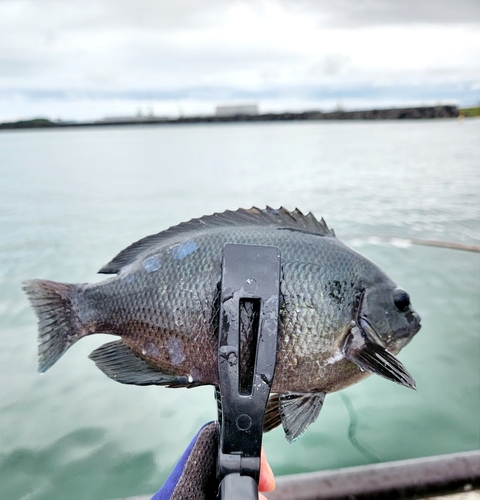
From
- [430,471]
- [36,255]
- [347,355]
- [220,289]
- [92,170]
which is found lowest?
[92,170]

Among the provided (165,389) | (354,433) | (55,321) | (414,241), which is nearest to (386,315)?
(55,321)

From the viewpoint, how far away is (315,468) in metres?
2.76

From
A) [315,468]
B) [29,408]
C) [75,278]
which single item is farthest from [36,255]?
[315,468]

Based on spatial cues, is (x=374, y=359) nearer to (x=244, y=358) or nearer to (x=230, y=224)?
(x=244, y=358)

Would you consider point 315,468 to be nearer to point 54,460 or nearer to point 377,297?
point 54,460

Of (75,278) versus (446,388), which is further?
(75,278)

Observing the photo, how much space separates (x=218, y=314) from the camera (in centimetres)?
78

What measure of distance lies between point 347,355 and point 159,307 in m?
0.33

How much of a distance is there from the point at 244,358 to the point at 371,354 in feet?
0.70

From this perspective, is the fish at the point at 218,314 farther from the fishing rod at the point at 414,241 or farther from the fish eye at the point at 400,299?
the fishing rod at the point at 414,241

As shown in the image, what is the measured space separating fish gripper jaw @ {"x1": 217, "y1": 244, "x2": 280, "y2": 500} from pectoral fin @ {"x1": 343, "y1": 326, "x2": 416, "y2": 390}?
0.50 ft

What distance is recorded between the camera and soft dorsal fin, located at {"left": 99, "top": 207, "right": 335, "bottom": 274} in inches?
36.3

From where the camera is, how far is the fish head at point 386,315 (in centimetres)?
84

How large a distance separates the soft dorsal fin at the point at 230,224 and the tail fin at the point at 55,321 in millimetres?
86
